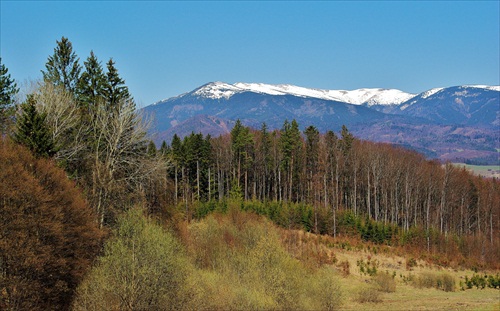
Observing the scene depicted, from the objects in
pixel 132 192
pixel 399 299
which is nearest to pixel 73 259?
pixel 132 192

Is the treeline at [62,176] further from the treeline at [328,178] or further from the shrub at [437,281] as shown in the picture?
the treeline at [328,178]

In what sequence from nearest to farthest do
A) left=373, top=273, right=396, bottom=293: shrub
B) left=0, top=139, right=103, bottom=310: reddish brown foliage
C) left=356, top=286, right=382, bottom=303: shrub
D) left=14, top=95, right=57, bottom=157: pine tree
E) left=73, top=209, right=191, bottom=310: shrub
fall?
1. left=0, top=139, right=103, bottom=310: reddish brown foliage
2. left=73, top=209, right=191, bottom=310: shrub
3. left=14, top=95, right=57, bottom=157: pine tree
4. left=356, top=286, right=382, bottom=303: shrub
5. left=373, top=273, right=396, bottom=293: shrub

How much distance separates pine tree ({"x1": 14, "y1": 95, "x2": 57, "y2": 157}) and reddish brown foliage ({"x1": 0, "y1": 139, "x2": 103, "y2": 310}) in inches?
70.0

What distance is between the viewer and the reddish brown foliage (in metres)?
25.7

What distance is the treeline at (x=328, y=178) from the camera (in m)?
87.2

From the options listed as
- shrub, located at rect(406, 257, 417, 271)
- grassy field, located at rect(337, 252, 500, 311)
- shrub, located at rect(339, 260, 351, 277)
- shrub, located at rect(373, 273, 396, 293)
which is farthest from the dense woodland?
→ shrub, located at rect(373, 273, 396, 293)

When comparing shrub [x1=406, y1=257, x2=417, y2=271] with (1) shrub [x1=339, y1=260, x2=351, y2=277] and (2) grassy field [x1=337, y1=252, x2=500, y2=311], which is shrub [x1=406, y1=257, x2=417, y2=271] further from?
(1) shrub [x1=339, y1=260, x2=351, y2=277]

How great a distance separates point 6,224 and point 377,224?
2371 inches

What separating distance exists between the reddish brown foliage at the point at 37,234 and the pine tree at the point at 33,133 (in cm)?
178

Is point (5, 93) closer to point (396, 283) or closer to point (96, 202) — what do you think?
point (96, 202)

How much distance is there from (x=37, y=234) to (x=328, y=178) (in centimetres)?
7084

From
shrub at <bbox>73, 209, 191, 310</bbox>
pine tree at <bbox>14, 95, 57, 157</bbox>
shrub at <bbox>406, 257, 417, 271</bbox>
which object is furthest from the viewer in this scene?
shrub at <bbox>406, 257, 417, 271</bbox>

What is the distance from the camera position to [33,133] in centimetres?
3247

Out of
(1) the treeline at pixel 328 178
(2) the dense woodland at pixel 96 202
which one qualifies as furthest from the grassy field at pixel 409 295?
(1) the treeline at pixel 328 178
